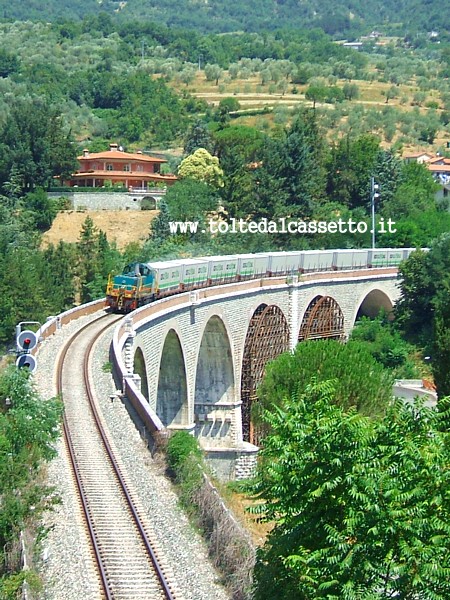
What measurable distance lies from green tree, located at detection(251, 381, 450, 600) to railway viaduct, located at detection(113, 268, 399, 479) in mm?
8231

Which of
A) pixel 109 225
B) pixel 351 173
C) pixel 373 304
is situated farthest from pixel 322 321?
pixel 351 173

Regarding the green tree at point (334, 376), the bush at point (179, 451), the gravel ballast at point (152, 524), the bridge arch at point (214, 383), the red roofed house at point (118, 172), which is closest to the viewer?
the gravel ballast at point (152, 524)

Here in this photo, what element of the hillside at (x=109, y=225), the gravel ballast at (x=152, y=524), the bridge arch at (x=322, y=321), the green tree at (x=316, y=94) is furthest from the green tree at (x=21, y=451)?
the green tree at (x=316, y=94)

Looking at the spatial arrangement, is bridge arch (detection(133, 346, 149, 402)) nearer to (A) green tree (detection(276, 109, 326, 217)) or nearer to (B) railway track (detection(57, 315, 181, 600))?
(B) railway track (detection(57, 315, 181, 600))

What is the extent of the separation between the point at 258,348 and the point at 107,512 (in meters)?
28.0

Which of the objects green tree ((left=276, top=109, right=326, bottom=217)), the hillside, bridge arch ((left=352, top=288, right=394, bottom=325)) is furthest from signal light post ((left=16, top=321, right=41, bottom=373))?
green tree ((left=276, top=109, right=326, bottom=217))

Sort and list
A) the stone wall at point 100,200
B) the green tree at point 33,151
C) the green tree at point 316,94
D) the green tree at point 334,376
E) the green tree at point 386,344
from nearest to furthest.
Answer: the green tree at point 334,376 → the green tree at point 386,344 → the green tree at point 33,151 → the stone wall at point 100,200 → the green tree at point 316,94

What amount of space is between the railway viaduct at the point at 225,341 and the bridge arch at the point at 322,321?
5 centimetres

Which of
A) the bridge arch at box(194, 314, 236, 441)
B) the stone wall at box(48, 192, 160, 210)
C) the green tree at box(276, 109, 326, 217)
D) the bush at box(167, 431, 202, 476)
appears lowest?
the bridge arch at box(194, 314, 236, 441)

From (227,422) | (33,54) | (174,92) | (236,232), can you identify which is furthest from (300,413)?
(33,54)

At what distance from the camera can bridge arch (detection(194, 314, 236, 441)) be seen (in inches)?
1649

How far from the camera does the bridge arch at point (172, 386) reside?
120ft

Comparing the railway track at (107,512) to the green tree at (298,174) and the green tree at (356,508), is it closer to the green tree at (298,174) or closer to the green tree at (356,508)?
the green tree at (356,508)

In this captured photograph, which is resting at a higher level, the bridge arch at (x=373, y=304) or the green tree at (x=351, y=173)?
the green tree at (x=351, y=173)
